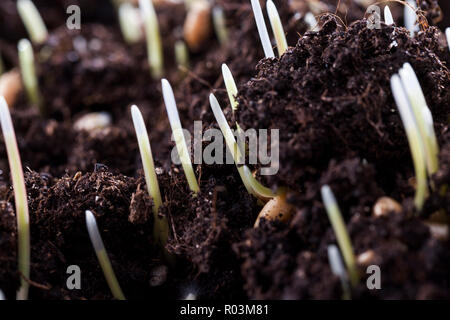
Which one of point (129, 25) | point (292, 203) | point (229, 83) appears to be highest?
point (129, 25)

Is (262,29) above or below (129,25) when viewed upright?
below

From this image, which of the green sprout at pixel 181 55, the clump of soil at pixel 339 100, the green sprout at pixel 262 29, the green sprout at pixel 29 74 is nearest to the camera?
the clump of soil at pixel 339 100

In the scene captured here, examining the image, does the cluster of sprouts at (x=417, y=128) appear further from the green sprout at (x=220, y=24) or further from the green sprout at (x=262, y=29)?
the green sprout at (x=220, y=24)

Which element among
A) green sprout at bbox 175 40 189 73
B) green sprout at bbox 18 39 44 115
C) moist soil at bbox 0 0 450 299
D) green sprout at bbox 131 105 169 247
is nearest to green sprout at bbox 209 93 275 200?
moist soil at bbox 0 0 450 299

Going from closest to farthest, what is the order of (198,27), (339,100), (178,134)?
(339,100) < (178,134) < (198,27)

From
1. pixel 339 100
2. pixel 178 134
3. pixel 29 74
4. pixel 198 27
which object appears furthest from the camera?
pixel 198 27

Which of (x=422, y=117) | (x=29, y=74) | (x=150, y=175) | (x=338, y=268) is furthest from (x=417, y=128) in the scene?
(x=29, y=74)

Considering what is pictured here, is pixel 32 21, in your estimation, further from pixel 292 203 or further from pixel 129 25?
pixel 292 203

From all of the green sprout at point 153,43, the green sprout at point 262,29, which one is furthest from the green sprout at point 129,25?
the green sprout at point 262,29
